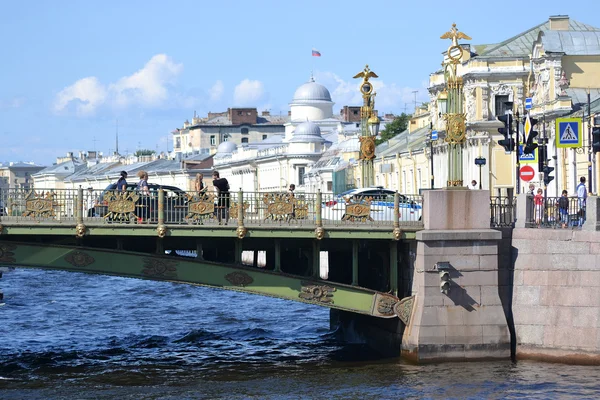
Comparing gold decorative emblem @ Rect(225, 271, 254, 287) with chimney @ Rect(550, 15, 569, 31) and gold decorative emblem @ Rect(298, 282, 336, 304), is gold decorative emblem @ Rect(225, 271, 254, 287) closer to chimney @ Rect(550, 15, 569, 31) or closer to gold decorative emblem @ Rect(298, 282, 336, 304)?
gold decorative emblem @ Rect(298, 282, 336, 304)

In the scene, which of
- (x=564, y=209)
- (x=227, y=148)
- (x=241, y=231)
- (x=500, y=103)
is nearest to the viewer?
(x=241, y=231)

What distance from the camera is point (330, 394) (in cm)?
2606

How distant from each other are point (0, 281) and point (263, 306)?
22.7m

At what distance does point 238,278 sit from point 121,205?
2897mm

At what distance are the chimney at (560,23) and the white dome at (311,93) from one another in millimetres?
83022

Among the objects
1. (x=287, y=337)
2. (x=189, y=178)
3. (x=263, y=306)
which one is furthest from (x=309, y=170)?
(x=287, y=337)

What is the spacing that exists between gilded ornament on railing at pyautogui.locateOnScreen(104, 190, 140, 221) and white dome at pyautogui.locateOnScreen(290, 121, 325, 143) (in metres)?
107

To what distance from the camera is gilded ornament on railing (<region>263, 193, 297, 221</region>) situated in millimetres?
27594

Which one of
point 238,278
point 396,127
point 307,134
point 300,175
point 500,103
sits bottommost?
point 238,278

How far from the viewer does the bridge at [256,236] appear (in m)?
26.5

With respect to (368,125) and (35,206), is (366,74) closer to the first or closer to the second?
(368,125)

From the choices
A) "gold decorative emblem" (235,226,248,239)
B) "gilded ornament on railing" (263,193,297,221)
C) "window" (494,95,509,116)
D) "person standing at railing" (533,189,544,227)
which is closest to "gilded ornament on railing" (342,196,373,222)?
"gilded ornament on railing" (263,193,297,221)

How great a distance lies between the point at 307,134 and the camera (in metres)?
134

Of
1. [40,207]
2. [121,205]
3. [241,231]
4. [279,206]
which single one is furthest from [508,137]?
[40,207]
